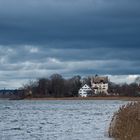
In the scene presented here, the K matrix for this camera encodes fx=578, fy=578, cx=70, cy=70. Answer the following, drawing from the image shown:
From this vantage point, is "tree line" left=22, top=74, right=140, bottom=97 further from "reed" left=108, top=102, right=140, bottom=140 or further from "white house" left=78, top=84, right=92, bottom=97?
"reed" left=108, top=102, right=140, bottom=140

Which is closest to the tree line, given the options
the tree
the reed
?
the tree

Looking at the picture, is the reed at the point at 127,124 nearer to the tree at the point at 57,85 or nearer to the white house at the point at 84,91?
the tree at the point at 57,85

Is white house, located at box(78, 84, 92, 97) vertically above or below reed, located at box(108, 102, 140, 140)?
above

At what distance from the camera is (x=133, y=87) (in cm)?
17200

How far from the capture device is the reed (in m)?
29.8

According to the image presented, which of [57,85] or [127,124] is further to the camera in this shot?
[57,85]

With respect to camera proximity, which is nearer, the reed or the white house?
the reed

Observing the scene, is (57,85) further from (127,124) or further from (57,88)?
(127,124)

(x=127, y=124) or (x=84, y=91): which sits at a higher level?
(x=84, y=91)

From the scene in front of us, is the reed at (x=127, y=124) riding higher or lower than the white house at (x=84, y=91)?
lower

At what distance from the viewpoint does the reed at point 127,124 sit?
2981 cm

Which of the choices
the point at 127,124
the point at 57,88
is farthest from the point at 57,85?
the point at 127,124

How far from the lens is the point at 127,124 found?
3175 cm

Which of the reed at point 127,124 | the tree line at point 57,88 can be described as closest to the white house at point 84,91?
the tree line at point 57,88
